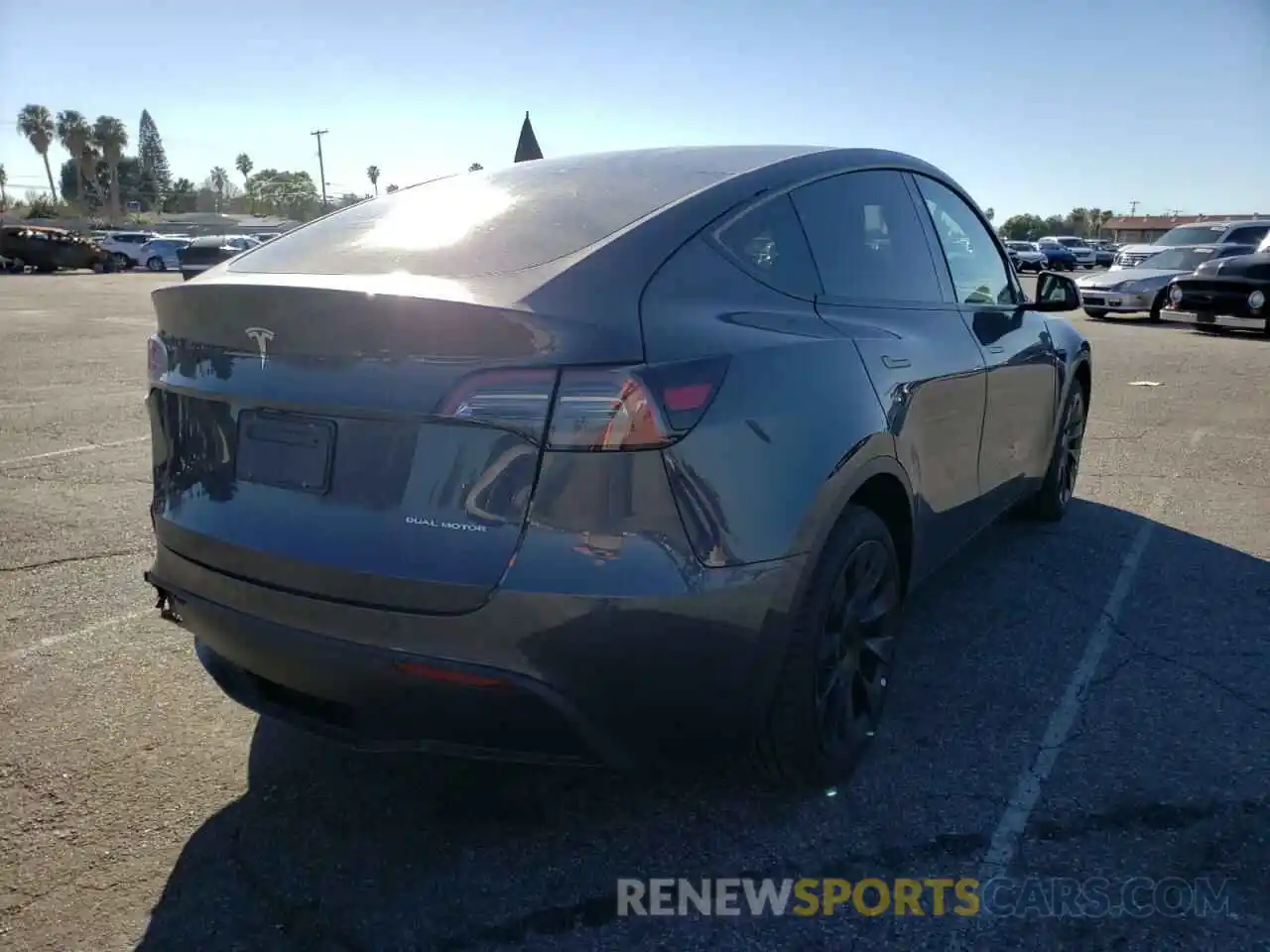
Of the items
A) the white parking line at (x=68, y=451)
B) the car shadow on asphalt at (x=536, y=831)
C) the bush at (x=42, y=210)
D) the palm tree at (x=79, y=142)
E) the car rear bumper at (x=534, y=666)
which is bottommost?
the car shadow on asphalt at (x=536, y=831)

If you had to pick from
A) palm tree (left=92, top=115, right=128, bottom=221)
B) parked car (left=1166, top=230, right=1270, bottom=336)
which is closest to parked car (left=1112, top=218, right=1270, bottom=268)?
parked car (left=1166, top=230, right=1270, bottom=336)

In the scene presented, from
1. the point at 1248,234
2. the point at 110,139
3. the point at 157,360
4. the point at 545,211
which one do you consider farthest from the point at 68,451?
the point at 110,139

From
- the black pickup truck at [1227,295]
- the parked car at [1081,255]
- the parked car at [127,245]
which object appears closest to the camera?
the black pickup truck at [1227,295]

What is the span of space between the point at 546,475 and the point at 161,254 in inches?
1833

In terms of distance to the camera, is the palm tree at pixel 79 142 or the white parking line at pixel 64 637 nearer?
the white parking line at pixel 64 637

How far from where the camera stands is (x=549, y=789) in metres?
2.78

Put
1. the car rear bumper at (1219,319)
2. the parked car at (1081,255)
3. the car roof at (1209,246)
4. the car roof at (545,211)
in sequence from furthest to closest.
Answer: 1. the parked car at (1081,255)
2. the car roof at (1209,246)
3. the car rear bumper at (1219,319)
4. the car roof at (545,211)

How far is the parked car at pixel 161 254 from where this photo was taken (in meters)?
42.8

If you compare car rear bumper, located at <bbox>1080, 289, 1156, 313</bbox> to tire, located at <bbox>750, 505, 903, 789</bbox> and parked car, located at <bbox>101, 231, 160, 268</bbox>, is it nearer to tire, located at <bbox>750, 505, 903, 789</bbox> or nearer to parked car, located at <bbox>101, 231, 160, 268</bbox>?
tire, located at <bbox>750, 505, 903, 789</bbox>

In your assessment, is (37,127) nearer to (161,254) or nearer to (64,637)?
(161,254)

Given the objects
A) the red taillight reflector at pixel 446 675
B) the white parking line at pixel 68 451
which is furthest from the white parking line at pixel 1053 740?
the white parking line at pixel 68 451

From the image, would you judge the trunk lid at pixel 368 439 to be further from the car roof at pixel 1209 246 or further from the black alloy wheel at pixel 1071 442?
the car roof at pixel 1209 246

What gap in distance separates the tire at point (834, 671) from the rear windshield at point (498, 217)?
101 centimetres

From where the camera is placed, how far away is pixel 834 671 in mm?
2729
